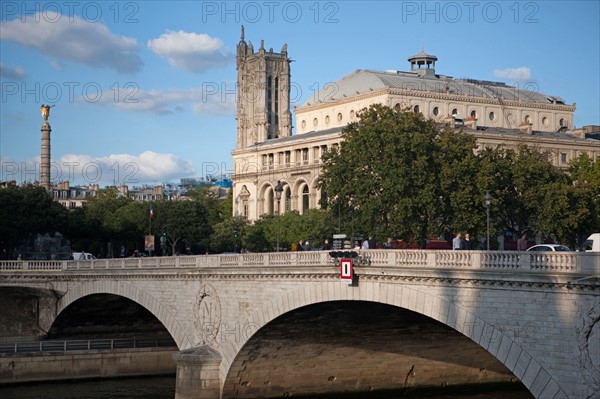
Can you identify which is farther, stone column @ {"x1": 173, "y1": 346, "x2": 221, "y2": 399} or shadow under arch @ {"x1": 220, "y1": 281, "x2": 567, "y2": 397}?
stone column @ {"x1": 173, "y1": 346, "x2": 221, "y2": 399}

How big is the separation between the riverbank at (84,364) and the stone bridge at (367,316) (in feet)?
13.1

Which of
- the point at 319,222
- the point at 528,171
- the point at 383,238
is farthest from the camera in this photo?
the point at 319,222

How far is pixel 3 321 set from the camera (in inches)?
2817

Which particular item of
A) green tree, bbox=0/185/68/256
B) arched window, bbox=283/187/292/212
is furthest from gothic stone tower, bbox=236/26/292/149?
green tree, bbox=0/185/68/256

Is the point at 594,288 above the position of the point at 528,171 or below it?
below

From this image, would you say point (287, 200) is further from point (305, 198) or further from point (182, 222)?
point (182, 222)

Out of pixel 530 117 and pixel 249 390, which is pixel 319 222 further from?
pixel 530 117

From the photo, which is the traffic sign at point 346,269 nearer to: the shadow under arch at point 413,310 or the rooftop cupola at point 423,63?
the shadow under arch at point 413,310

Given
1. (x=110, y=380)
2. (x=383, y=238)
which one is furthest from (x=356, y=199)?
(x=110, y=380)

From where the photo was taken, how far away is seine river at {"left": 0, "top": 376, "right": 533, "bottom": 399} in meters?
54.2

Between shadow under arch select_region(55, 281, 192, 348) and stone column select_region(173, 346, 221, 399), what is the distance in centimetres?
266

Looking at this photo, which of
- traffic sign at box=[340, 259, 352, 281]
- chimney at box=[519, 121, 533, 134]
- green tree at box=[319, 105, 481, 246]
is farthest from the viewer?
chimney at box=[519, 121, 533, 134]

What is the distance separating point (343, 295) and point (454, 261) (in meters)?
7.40

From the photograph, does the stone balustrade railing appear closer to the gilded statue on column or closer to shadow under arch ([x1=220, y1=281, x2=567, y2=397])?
shadow under arch ([x1=220, y1=281, x2=567, y2=397])
